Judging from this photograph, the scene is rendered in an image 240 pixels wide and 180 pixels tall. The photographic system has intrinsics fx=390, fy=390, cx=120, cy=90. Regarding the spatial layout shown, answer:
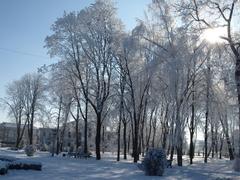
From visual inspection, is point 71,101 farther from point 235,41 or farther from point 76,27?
point 235,41

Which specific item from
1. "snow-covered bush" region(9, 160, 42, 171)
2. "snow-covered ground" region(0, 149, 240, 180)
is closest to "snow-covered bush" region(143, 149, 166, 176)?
"snow-covered ground" region(0, 149, 240, 180)

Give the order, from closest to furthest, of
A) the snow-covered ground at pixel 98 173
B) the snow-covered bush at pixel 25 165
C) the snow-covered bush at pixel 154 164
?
the snow-covered ground at pixel 98 173, the snow-covered bush at pixel 25 165, the snow-covered bush at pixel 154 164

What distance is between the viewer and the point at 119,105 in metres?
41.0

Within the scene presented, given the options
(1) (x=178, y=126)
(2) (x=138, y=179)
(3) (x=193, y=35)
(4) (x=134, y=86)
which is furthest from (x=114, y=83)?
(2) (x=138, y=179)

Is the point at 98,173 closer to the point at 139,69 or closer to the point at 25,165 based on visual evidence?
the point at 25,165

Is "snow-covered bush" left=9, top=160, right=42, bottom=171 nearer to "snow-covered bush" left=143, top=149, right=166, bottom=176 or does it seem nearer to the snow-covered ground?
the snow-covered ground

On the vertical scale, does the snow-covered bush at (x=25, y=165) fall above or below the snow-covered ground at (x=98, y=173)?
above

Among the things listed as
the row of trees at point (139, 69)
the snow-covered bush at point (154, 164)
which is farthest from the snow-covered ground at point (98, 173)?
the row of trees at point (139, 69)

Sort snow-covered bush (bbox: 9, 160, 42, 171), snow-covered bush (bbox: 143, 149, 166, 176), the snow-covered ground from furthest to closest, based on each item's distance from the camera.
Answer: snow-covered bush (bbox: 143, 149, 166, 176) → snow-covered bush (bbox: 9, 160, 42, 171) → the snow-covered ground

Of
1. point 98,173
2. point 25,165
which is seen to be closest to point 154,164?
point 98,173

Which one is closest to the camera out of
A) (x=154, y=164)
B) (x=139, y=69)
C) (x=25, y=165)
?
(x=25, y=165)

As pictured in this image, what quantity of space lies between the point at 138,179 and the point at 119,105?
74.2 ft

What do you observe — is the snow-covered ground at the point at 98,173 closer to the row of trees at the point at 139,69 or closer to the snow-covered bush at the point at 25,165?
the snow-covered bush at the point at 25,165

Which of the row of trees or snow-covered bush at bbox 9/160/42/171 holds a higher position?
the row of trees
